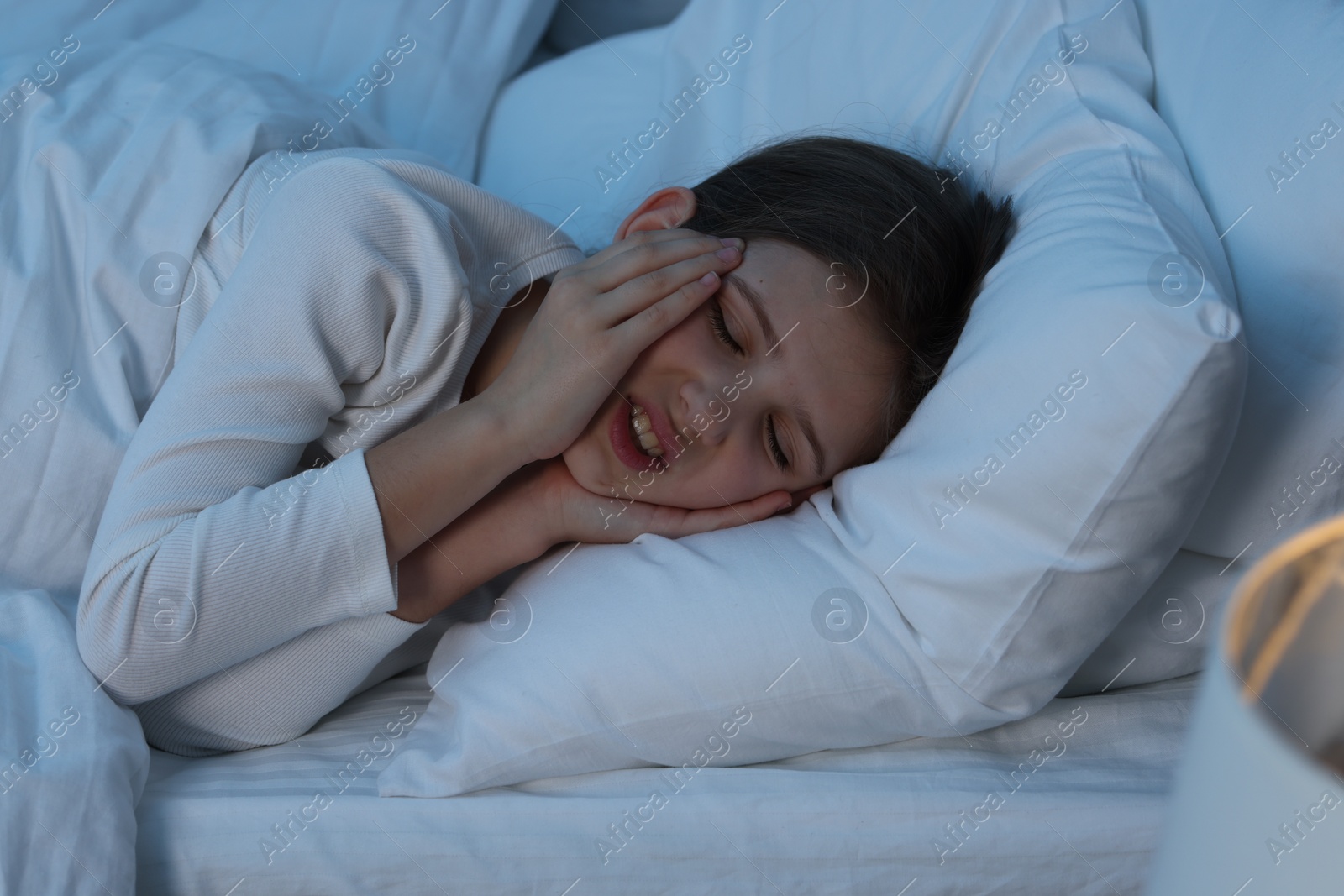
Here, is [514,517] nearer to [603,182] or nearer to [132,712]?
[132,712]

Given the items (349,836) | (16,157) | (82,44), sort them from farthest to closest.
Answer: (82,44) → (16,157) → (349,836)

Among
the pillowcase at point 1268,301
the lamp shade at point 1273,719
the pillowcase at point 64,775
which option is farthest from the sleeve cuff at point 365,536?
the lamp shade at point 1273,719

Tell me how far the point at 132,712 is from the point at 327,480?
0.93 ft

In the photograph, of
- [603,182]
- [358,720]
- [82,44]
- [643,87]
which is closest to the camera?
[358,720]

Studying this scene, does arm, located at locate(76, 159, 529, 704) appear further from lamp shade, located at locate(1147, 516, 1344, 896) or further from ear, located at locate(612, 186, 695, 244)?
lamp shade, located at locate(1147, 516, 1344, 896)

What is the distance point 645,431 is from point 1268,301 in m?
0.60

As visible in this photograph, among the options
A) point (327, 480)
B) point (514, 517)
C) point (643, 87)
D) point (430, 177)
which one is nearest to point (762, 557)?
point (514, 517)

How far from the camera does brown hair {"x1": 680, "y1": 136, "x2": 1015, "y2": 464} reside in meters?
1.12

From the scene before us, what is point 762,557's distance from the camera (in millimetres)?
970

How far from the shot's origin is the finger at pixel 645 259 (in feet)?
3.50

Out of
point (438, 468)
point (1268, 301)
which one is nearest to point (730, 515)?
point (438, 468)

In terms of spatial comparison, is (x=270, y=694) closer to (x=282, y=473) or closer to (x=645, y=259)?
(x=282, y=473)

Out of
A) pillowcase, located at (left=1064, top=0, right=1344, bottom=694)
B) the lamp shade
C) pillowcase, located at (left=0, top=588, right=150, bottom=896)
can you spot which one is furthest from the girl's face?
the lamp shade

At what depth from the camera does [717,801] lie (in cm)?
89
